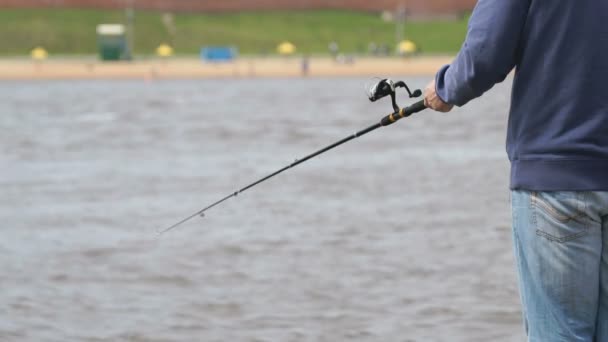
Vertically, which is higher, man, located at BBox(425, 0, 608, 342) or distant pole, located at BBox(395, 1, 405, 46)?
distant pole, located at BBox(395, 1, 405, 46)

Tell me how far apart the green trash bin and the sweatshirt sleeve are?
6547cm

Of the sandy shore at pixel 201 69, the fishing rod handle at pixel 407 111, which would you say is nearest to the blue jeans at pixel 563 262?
the fishing rod handle at pixel 407 111

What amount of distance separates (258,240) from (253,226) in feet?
2.76

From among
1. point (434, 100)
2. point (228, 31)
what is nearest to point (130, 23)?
point (228, 31)

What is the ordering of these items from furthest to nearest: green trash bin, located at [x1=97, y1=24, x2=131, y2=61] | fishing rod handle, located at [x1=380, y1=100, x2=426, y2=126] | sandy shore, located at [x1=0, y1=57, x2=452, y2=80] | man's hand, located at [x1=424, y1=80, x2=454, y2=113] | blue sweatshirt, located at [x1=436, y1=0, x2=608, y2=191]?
green trash bin, located at [x1=97, y1=24, x2=131, y2=61]
sandy shore, located at [x1=0, y1=57, x2=452, y2=80]
fishing rod handle, located at [x1=380, y1=100, x2=426, y2=126]
man's hand, located at [x1=424, y1=80, x2=454, y2=113]
blue sweatshirt, located at [x1=436, y1=0, x2=608, y2=191]

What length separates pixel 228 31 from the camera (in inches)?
3652

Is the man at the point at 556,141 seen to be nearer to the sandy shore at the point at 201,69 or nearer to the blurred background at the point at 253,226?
the blurred background at the point at 253,226

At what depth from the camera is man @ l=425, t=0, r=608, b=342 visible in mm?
3980

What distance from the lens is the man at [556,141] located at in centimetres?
398

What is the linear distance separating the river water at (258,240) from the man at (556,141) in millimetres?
3392

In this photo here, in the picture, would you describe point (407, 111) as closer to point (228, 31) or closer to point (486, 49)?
point (486, 49)

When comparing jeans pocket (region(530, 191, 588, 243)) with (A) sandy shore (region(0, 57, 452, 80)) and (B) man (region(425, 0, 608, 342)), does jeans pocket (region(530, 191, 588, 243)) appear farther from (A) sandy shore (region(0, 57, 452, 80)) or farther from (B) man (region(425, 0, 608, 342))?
(A) sandy shore (region(0, 57, 452, 80))

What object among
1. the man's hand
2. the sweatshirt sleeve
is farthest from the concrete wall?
the sweatshirt sleeve

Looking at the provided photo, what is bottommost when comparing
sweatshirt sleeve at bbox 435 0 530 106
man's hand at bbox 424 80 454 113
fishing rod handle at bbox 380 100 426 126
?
fishing rod handle at bbox 380 100 426 126
